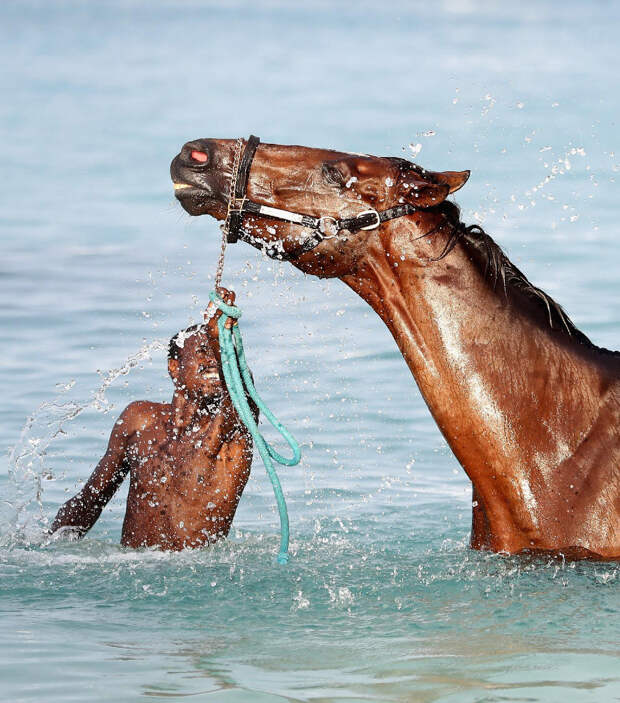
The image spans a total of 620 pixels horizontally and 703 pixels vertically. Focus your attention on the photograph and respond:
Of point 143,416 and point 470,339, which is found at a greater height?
point 470,339

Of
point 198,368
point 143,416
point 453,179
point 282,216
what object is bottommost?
point 143,416

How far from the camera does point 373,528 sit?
707 cm

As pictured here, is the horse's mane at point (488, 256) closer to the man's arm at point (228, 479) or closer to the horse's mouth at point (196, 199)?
the horse's mouth at point (196, 199)

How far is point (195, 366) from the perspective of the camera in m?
6.28

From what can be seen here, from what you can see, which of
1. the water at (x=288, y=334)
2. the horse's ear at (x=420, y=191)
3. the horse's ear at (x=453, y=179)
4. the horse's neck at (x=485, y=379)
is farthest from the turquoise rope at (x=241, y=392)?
the horse's ear at (x=453, y=179)

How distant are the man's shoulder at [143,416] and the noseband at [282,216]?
1.69m

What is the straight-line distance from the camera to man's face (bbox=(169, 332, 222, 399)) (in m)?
6.26

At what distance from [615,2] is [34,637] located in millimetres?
18390

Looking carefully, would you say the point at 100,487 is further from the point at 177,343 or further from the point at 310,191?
the point at 310,191

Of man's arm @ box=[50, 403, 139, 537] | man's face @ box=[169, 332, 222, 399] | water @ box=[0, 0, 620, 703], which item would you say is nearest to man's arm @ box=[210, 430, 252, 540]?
water @ box=[0, 0, 620, 703]

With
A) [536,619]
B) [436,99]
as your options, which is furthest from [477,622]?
[436,99]

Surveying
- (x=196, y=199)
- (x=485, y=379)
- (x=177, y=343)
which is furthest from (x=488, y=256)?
(x=177, y=343)

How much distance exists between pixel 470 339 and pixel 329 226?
2.03 ft

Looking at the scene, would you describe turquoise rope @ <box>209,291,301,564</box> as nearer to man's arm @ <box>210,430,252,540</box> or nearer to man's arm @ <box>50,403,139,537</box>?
man's arm @ <box>210,430,252,540</box>
